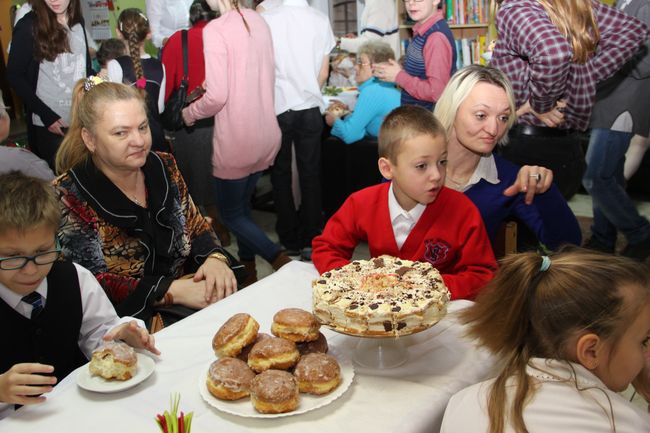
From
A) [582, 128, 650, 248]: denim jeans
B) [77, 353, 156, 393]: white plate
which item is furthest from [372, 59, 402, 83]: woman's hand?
[77, 353, 156, 393]: white plate

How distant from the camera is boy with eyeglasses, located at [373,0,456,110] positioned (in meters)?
3.50

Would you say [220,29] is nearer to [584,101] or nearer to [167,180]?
[167,180]

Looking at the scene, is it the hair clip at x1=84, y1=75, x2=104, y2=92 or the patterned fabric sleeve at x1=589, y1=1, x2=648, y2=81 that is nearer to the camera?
the hair clip at x1=84, y1=75, x2=104, y2=92

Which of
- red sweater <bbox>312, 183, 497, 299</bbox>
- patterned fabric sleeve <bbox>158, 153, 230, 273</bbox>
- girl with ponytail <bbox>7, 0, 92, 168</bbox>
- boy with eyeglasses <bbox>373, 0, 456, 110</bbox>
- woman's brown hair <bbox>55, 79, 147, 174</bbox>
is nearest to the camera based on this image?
red sweater <bbox>312, 183, 497, 299</bbox>

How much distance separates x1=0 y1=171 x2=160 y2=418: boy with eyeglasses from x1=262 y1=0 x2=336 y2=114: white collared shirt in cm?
235

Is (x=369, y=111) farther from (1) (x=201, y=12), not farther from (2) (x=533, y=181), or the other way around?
(2) (x=533, y=181)

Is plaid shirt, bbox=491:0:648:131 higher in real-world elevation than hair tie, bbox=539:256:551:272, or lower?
higher

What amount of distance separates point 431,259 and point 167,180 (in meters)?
0.99

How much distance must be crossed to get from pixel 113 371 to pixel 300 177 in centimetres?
284

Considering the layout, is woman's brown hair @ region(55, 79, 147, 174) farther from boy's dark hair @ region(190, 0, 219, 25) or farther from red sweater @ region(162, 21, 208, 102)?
boy's dark hair @ region(190, 0, 219, 25)

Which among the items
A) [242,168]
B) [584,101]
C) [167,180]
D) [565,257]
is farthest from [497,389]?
[242,168]

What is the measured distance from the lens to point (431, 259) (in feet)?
6.15

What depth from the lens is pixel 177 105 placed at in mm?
3664

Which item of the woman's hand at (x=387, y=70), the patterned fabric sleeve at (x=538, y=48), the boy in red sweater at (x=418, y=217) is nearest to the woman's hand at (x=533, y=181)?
the boy in red sweater at (x=418, y=217)
